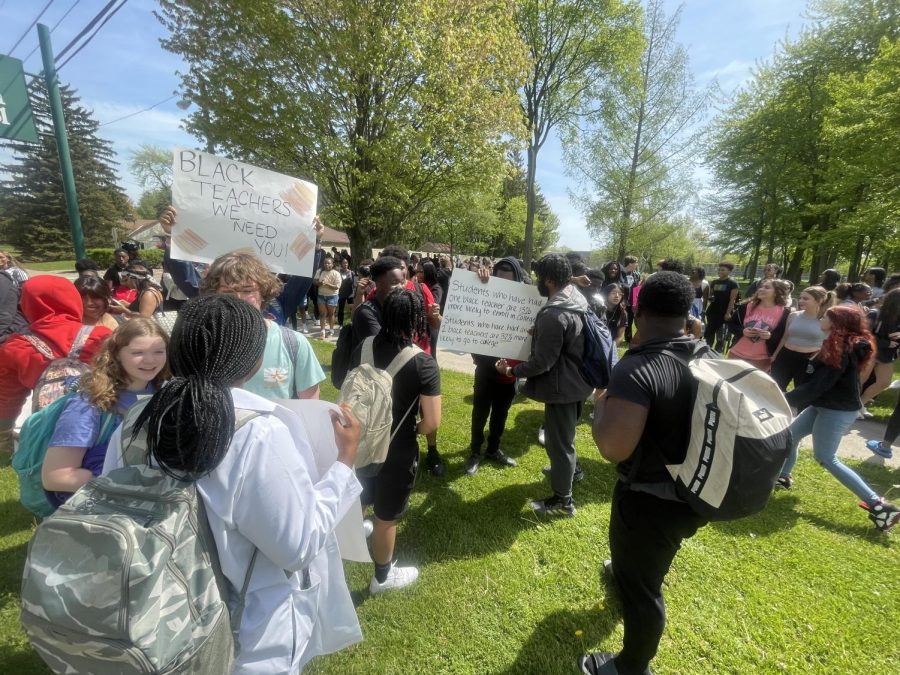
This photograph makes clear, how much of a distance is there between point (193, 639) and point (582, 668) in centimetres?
220

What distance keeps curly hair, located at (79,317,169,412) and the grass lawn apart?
165 centimetres

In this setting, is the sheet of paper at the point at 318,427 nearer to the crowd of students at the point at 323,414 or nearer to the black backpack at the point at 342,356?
the crowd of students at the point at 323,414

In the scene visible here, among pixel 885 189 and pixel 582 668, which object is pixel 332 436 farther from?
pixel 885 189

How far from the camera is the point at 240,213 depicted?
3121mm

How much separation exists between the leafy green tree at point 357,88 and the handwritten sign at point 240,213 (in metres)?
8.16

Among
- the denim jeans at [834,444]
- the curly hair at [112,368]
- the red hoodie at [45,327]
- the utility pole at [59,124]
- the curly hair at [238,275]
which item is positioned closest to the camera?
the curly hair at [112,368]

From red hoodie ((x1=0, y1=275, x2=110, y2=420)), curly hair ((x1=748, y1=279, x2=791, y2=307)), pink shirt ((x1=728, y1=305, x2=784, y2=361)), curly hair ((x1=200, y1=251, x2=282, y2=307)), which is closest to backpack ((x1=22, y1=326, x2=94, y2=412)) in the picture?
red hoodie ((x1=0, y1=275, x2=110, y2=420))

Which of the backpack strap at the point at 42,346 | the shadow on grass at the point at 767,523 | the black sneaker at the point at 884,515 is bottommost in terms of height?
the shadow on grass at the point at 767,523

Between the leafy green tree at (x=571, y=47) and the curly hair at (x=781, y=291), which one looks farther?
the leafy green tree at (x=571, y=47)

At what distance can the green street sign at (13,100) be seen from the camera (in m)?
7.73

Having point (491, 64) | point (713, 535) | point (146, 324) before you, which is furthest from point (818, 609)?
point (491, 64)

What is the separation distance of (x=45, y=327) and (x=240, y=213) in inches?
61.6

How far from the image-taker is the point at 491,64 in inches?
457

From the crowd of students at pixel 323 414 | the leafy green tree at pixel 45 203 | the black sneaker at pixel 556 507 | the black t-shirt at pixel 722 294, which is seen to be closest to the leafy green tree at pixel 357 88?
the black t-shirt at pixel 722 294
